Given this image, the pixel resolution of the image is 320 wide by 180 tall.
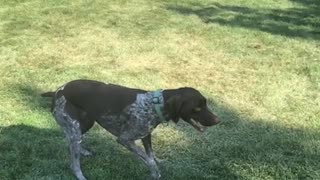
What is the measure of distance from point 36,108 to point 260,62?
11.5 feet

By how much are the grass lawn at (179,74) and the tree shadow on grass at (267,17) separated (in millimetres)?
21

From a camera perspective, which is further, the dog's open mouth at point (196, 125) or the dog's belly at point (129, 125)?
the dog's belly at point (129, 125)

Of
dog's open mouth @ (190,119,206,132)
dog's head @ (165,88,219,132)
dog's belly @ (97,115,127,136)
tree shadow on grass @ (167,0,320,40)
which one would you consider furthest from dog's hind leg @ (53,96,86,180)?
tree shadow on grass @ (167,0,320,40)

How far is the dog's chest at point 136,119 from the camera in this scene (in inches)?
171

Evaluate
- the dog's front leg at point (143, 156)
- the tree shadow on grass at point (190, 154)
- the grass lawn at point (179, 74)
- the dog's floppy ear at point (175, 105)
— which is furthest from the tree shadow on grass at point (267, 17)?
the dog's floppy ear at point (175, 105)

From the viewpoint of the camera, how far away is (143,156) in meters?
4.54

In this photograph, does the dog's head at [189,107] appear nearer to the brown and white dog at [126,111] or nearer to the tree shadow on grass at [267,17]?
the brown and white dog at [126,111]

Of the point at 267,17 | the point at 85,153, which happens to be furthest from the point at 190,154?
the point at 267,17

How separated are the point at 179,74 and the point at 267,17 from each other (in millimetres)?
3657

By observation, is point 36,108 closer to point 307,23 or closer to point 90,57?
point 90,57

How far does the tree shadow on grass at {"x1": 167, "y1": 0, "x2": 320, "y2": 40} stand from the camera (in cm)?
966

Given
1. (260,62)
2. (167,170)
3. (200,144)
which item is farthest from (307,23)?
(167,170)

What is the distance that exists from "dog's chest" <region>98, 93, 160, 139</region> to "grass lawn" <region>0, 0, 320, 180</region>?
583 millimetres

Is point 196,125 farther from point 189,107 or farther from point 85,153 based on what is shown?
point 85,153
